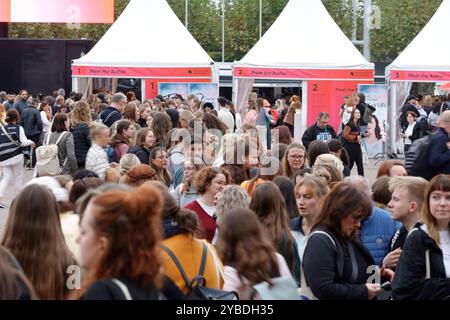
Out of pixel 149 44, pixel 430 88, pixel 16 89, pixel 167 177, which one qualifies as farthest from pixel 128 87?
pixel 167 177

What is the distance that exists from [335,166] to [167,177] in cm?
205

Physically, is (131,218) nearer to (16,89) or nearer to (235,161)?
(235,161)

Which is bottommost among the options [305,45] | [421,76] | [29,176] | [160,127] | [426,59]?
[29,176]

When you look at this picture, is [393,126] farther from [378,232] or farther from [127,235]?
[127,235]

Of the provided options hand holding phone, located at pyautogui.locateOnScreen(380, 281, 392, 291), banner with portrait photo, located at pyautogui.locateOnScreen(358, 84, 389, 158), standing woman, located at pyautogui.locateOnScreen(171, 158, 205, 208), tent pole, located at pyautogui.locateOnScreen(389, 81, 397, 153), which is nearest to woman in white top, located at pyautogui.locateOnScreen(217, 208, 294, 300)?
hand holding phone, located at pyautogui.locateOnScreen(380, 281, 392, 291)

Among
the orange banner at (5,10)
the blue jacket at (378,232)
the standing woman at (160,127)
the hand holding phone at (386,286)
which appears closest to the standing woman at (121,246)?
the hand holding phone at (386,286)

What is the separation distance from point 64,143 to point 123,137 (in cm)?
73

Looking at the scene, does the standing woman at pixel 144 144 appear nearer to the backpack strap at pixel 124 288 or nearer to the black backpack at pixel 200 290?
the black backpack at pixel 200 290

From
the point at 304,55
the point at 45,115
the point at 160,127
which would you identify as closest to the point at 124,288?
the point at 160,127

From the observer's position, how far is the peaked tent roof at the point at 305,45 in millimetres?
23906

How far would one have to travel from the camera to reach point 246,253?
5.11 m

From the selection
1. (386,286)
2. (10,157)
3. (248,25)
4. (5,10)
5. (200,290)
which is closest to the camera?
(200,290)

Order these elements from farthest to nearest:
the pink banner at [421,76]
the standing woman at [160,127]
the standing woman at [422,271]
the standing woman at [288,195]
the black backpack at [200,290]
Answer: the pink banner at [421,76] < the standing woman at [160,127] < the standing woman at [288,195] < the standing woman at [422,271] < the black backpack at [200,290]
